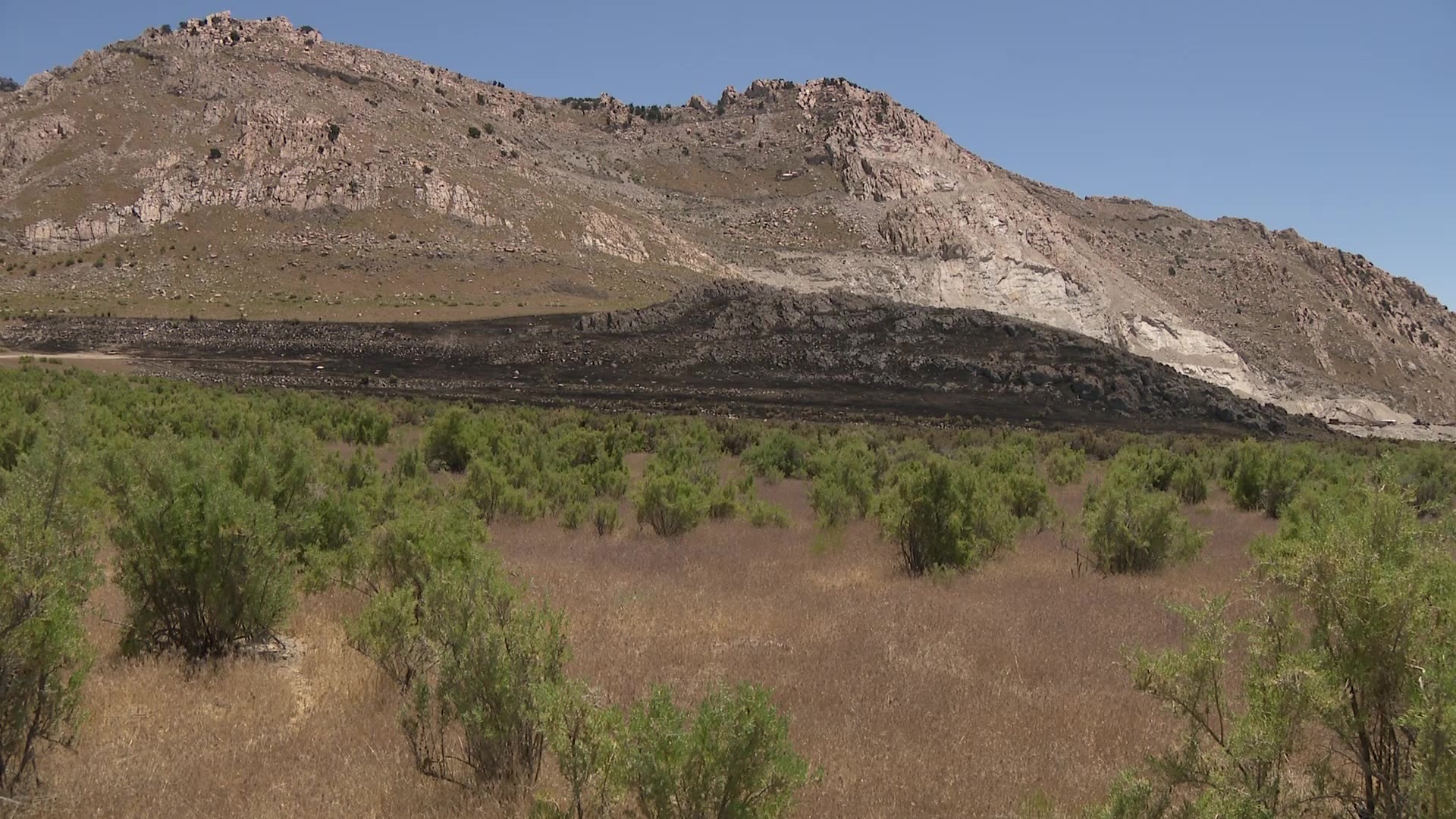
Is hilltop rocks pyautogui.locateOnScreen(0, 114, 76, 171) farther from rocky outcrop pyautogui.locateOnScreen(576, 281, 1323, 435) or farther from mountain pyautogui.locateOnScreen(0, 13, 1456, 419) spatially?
rocky outcrop pyautogui.locateOnScreen(576, 281, 1323, 435)

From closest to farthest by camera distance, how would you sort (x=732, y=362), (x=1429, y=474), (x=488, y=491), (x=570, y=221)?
1. (x=488, y=491)
2. (x=1429, y=474)
3. (x=732, y=362)
4. (x=570, y=221)

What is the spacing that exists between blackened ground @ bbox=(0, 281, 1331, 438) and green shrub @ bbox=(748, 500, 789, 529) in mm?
26112

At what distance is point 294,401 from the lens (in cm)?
2967

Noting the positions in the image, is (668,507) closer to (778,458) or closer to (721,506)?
(721,506)

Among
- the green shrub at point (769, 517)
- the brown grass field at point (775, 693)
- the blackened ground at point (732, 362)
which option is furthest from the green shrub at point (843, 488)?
the blackened ground at point (732, 362)

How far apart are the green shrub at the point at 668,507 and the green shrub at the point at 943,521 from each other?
3.20 m

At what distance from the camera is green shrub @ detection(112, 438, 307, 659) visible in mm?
6172

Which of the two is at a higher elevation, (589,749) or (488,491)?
(589,749)

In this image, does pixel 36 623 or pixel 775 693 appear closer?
pixel 36 623

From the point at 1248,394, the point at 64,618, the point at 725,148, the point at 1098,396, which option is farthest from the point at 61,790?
the point at 725,148

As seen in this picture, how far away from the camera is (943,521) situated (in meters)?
11.1

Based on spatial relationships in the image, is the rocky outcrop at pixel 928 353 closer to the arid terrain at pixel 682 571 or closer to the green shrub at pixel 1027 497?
the arid terrain at pixel 682 571

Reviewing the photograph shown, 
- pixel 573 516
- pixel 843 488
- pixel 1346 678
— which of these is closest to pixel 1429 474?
pixel 843 488

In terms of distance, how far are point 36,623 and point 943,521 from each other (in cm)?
930
